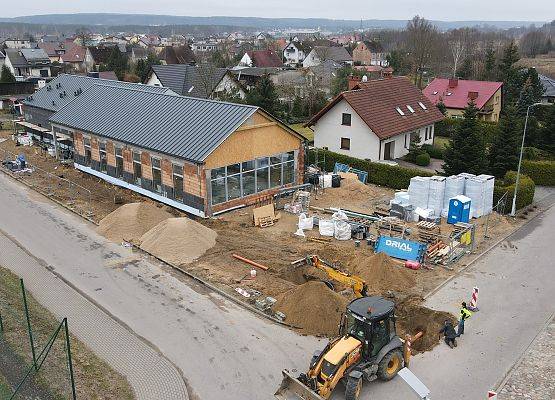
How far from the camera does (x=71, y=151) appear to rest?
35.6 metres

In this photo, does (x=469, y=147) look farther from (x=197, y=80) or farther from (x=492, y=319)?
(x=197, y=80)

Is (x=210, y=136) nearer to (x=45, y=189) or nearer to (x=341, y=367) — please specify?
(x=45, y=189)

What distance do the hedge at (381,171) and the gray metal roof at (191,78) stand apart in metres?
17.2

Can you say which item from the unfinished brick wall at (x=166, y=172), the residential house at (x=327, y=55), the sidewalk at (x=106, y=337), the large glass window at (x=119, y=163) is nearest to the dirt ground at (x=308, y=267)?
the unfinished brick wall at (x=166, y=172)

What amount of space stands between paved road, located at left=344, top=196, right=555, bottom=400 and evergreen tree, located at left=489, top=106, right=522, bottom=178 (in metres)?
9.11

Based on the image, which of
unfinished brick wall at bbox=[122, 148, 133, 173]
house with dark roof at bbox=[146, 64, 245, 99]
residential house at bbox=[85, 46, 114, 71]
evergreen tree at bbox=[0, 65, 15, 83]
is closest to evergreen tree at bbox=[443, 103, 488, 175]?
unfinished brick wall at bbox=[122, 148, 133, 173]

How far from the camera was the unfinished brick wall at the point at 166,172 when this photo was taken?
26111mm

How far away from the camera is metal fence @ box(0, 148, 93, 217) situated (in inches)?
1080

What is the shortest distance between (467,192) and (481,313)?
10341 millimetres

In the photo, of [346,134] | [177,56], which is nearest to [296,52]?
[177,56]

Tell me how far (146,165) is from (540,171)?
2441cm

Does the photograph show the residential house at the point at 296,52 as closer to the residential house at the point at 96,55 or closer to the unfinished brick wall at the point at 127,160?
the residential house at the point at 96,55

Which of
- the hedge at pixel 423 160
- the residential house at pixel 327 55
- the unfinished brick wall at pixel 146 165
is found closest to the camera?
the unfinished brick wall at pixel 146 165

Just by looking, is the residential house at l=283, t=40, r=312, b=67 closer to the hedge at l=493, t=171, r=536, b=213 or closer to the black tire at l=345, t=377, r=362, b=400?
the hedge at l=493, t=171, r=536, b=213
